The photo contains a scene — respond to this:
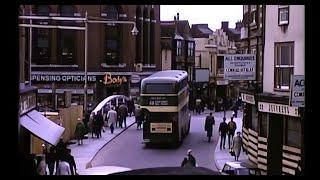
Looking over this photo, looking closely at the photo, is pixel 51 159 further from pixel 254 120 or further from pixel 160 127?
pixel 254 120

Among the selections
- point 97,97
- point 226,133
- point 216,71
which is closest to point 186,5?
point 216,71

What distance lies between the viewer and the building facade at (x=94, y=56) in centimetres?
646

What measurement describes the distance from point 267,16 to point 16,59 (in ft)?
13.3

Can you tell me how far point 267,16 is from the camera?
7270 millimetres

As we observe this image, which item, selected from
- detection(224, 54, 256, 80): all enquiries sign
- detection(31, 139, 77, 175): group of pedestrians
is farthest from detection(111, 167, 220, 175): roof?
detection(224, 54, 256, 80): all enquiries sign

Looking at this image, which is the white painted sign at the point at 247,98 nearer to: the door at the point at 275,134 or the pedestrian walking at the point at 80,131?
the door at the point at 275,134

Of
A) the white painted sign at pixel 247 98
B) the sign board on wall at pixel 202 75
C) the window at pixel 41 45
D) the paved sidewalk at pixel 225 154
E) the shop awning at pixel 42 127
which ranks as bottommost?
the paved sidewalk at pixel 225 154

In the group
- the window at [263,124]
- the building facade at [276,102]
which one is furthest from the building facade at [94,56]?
the window at [263,124]

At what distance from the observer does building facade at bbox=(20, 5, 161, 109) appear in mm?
6461

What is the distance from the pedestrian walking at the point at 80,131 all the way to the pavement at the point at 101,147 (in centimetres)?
7

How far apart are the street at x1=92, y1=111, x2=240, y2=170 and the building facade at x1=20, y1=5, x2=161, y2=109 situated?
0.68m

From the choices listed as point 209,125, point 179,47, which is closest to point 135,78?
point 179,47

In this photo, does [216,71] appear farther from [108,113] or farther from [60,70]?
[108,113]

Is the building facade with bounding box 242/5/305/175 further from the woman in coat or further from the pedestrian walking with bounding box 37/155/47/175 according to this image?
the pedestrian walking with bounding box 37/155/47/175
